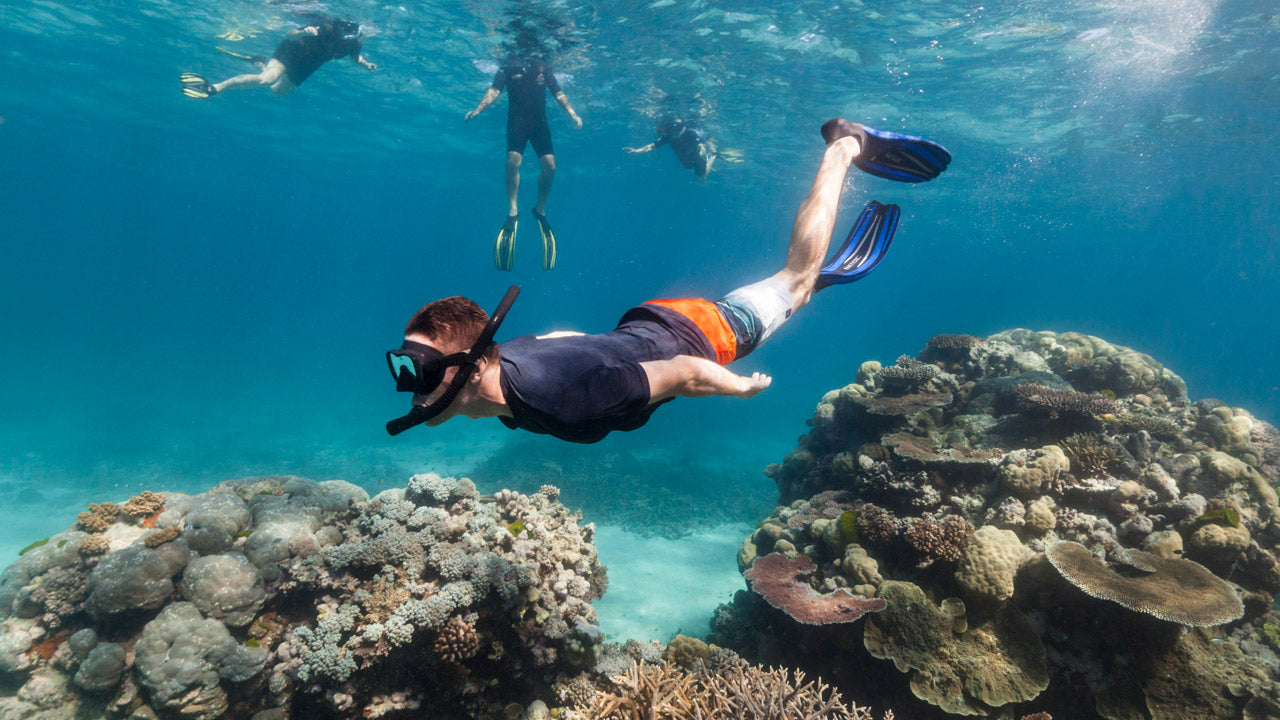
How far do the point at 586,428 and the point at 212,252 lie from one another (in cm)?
16043

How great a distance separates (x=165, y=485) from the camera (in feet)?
53.5

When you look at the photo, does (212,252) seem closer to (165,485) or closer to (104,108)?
(104,108)

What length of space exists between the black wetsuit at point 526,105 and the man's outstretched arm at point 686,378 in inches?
512

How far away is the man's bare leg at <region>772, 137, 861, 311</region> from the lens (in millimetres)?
4395

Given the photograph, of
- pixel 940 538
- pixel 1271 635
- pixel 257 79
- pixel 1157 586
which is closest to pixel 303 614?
pixel 940 538

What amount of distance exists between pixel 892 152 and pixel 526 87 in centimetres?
1422

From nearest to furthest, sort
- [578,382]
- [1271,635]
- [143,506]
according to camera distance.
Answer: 1. [578,382]
2. [1271,635]
3. [143,506]

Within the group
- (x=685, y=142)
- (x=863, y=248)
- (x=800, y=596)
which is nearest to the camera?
(x=863, y=248)

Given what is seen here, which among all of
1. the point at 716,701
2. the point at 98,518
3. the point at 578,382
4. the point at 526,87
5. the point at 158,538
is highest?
the point at 526,87

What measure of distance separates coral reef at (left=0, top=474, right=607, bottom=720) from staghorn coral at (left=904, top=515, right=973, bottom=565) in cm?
347

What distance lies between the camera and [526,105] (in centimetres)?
1539

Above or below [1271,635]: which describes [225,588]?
below

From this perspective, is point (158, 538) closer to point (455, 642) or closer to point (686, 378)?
point (455, 642)

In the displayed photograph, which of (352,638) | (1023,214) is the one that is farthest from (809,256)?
(1023,214)
